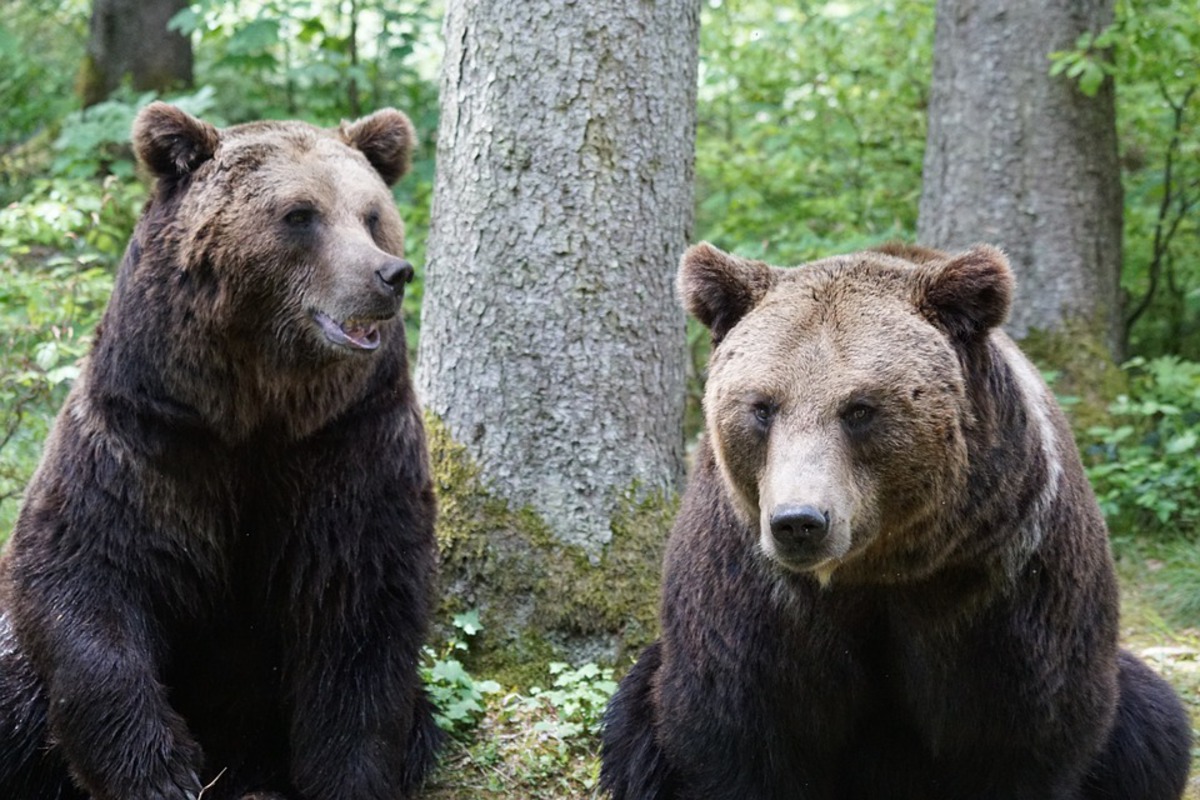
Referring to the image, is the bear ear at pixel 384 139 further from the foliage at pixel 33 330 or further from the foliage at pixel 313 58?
the foliage at pixel 313 58

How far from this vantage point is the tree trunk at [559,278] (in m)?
5.72

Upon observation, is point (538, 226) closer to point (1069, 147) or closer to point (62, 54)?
point (1069, 147)

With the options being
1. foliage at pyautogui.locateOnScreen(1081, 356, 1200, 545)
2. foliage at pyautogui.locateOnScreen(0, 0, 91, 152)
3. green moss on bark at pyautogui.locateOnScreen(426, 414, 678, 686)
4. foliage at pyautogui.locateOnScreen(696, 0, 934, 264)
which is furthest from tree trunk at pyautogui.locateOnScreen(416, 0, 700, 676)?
foliage at pyautogui.locateOnScreen(0, 0, 91, 152)

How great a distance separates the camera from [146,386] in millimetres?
4512

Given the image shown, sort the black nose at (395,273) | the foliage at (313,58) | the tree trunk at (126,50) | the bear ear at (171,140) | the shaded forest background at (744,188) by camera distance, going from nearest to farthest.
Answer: the black nose at (395,273)
the bear ear at (171,140)
the shaded forest background at (744,188)
the foliage at (313,58)
the tree trunk at (126,50)

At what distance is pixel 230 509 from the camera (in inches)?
183

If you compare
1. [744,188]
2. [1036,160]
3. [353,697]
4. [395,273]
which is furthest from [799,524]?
[744,188]

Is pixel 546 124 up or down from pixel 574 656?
up

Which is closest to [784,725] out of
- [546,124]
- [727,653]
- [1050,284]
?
[727,653]

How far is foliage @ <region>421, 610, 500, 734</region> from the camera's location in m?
5.48

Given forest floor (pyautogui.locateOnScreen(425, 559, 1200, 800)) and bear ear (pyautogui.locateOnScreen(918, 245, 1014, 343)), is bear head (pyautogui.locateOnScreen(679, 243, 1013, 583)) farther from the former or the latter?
forest floor (pyautogui.locateOnScreen(425, 559, 1200, 800))

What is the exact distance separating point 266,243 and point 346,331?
0.38 m

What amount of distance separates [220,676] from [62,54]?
12.1 metres

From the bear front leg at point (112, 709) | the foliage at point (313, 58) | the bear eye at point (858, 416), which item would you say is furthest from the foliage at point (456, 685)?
the foliage at point (313, 58)
